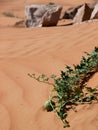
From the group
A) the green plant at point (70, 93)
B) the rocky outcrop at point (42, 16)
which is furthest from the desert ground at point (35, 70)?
the rocky outcrop at point (42, 16)

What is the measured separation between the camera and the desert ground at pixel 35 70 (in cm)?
317

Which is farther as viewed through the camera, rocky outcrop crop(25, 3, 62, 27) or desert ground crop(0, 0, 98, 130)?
rocky outcrop crop(25, 3, 62, 27)

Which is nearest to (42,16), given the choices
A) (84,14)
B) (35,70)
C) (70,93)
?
(84,14)

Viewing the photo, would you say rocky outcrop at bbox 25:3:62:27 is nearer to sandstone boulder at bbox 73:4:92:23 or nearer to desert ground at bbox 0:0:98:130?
sandstone boulder at bbox 73:4:92:23

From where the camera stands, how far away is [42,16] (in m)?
9.20

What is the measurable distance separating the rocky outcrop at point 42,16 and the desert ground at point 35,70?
131 centimetres

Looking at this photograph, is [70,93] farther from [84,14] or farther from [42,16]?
[42,16]

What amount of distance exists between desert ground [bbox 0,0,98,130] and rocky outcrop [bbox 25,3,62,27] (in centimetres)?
131

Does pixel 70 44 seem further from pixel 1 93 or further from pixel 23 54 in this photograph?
pixel 1 93

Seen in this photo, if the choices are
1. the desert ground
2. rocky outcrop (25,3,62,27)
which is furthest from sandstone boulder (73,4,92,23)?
the desert ground

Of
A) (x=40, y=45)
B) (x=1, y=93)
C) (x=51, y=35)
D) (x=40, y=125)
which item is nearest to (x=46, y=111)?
(x=40, y=125)

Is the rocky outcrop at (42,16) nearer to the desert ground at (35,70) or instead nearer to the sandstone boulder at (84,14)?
the sandstone boulder at (84,14)

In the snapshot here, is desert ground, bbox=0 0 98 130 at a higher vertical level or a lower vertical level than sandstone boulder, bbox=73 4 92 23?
higher

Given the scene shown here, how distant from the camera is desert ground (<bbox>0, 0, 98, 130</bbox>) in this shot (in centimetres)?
317
